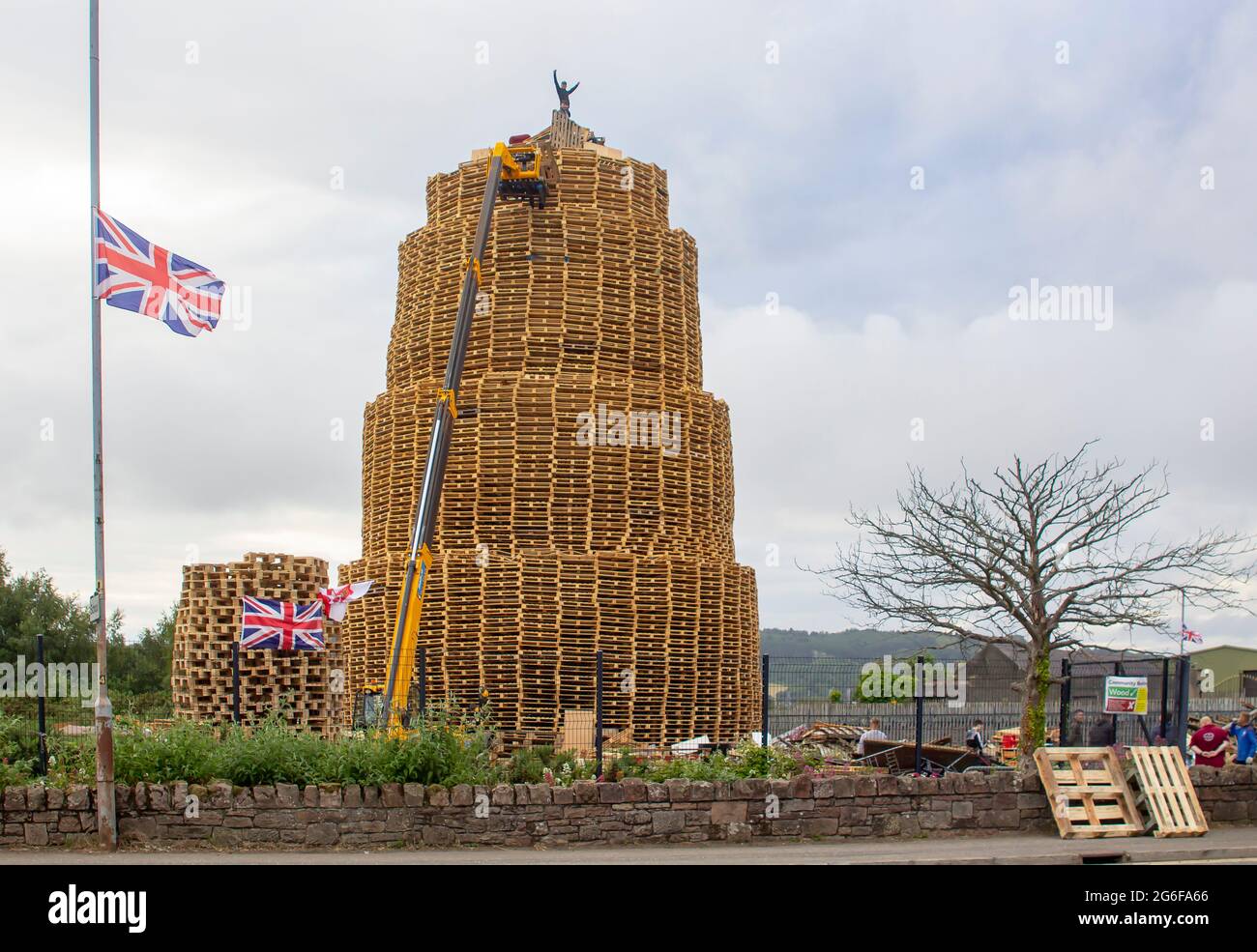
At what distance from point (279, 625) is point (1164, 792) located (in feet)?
41.3

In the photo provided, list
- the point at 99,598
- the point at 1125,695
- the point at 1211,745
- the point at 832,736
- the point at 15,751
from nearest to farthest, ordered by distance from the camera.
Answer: the point at 99,598 → the point at 15,751 → the point at 1125,695 → the point at 1211,745 → the point at 832,736

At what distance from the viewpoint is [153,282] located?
49.5ft

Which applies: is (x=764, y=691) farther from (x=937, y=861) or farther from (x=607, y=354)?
(x=607, y=354)

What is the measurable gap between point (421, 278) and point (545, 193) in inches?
154

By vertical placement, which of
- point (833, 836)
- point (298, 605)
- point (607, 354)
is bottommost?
point (833, 836)

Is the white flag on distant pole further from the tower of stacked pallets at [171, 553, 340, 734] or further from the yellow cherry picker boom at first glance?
the yellow cherry picker boom

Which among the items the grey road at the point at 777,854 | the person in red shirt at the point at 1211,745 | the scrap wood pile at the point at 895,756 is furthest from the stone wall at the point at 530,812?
the person in red shirt at the point at 1211,745

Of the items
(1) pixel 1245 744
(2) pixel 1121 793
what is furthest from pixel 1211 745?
(2) pixel 1121 793

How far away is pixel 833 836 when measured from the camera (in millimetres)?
15875

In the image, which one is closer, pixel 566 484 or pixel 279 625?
pixel 279 625

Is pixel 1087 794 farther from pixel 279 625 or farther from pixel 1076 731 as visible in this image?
pixel 279 625

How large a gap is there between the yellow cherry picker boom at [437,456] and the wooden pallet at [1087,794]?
8.08 meters

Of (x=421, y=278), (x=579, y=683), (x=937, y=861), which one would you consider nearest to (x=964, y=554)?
(x=937, y=861)
